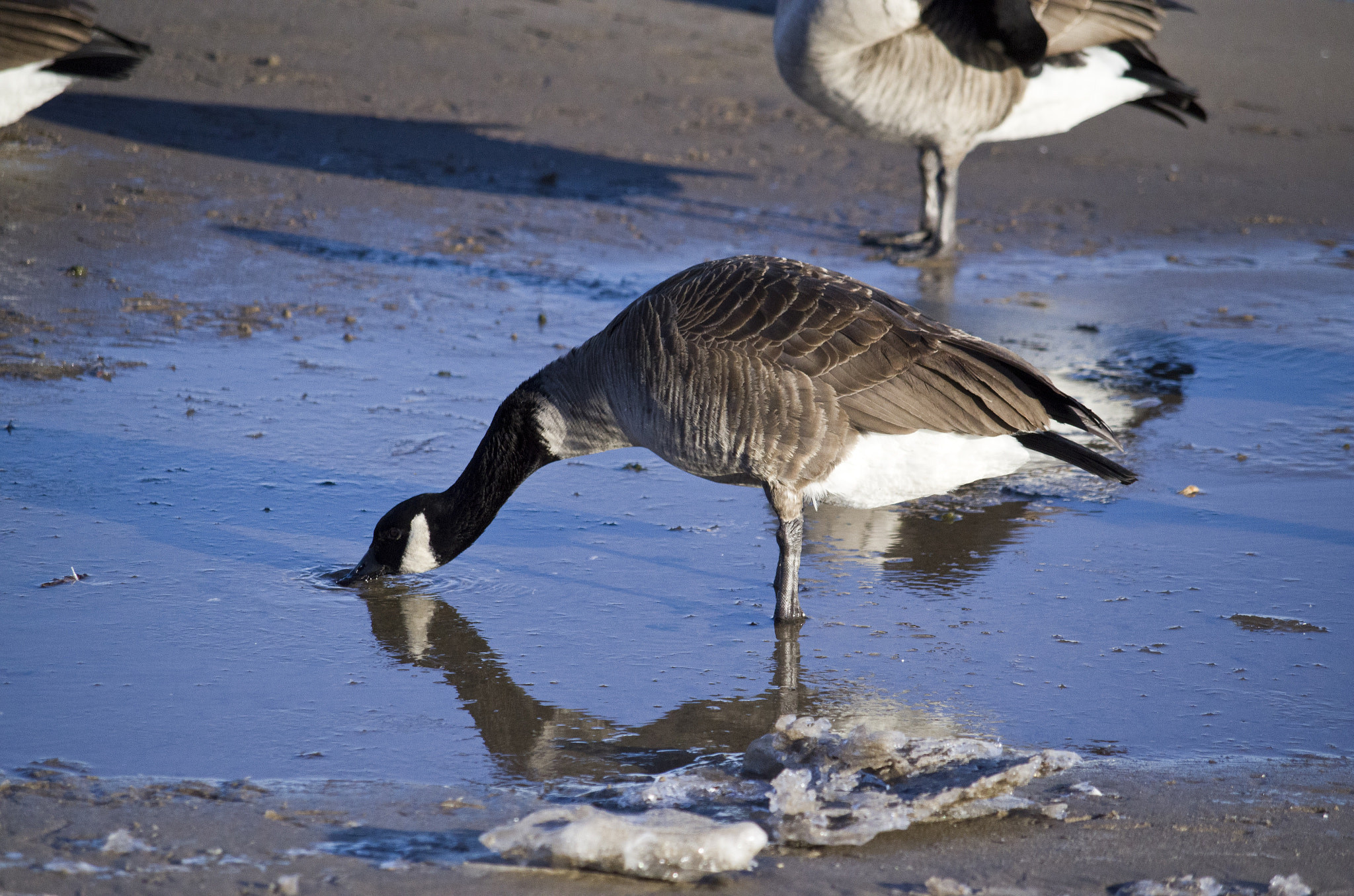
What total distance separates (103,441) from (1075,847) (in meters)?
3.74

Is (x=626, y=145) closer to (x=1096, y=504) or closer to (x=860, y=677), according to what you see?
(x=1096, y=504)

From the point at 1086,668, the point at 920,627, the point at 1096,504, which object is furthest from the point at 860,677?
the point at 1096,504

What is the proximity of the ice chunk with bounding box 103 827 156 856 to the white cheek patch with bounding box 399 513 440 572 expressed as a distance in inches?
58.9

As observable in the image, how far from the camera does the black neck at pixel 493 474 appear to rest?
4043 mm

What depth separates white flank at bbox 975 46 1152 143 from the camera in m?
7.89

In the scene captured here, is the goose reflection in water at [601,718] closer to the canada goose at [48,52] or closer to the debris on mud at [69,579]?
the debris on mud at [69,579]

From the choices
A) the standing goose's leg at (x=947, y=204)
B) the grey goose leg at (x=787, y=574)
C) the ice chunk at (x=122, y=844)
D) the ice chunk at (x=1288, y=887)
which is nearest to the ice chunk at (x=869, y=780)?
the ice chunk at (x=1288, y=887)

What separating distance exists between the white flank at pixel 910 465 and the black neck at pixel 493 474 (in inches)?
37.5

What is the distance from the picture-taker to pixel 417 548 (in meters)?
3.96

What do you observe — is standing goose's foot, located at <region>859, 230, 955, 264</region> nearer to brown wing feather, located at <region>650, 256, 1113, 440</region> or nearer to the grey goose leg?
brown wing feather, located at <region>650, 256, 1113, 440</region>

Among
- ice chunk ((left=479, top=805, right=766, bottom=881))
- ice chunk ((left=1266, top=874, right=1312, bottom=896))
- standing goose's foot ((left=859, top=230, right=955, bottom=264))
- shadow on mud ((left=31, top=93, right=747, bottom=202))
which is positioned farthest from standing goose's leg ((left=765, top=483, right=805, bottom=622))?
shadow on mud ((left=31, top=93, right=747, bottom=202))

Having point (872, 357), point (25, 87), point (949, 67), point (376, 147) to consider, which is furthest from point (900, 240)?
point (25, 87)

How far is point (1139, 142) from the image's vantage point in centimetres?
1060

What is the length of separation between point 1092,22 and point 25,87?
6.46 meters
